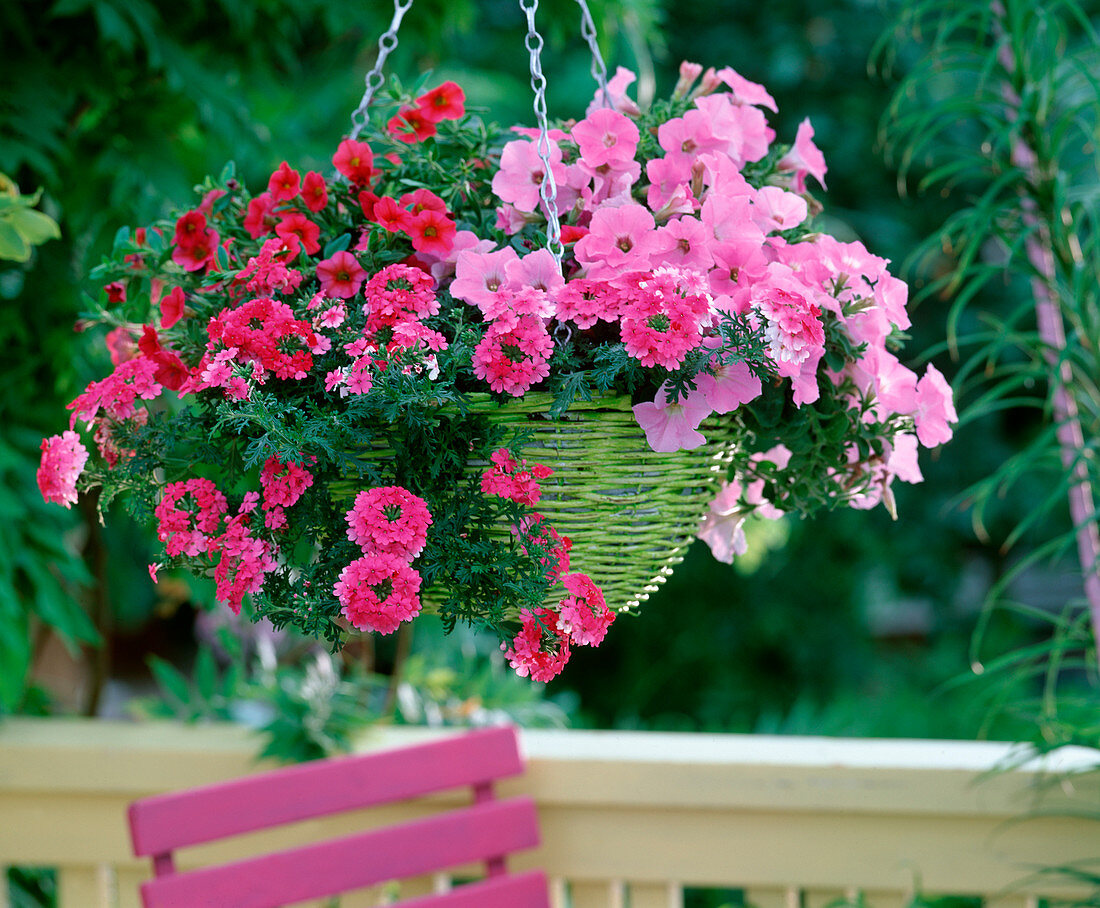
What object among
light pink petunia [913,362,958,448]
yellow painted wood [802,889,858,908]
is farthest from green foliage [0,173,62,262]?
yellow painted wood [802,889,858,908]

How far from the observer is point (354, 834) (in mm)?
1321

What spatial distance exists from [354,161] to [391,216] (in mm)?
87

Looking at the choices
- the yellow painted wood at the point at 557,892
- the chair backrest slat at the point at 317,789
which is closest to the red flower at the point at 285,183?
A: the chair backrest slat at the point at 317,789

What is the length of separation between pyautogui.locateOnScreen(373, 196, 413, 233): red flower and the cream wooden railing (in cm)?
99

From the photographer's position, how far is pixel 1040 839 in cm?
136

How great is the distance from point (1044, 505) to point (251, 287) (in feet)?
3.04

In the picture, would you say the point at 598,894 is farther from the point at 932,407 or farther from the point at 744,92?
the point at 744,92

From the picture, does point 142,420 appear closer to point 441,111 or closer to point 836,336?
point 441,111

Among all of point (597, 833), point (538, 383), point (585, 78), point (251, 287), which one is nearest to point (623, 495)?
point (538, 383)

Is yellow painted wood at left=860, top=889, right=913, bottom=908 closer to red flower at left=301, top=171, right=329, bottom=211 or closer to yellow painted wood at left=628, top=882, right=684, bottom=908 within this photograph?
yellow painted wood at left=628, top=882, right=684, bottom=908

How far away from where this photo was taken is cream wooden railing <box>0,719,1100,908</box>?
1.37 m

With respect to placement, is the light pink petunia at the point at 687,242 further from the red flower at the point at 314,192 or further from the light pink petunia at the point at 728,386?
the red flower at the point at 314,192

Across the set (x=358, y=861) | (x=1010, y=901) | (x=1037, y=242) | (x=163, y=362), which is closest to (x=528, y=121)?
(x=1037, y=242)

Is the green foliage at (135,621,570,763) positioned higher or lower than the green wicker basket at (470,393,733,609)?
lower
